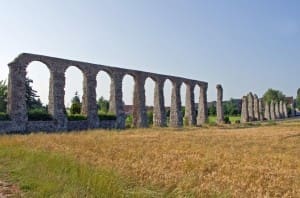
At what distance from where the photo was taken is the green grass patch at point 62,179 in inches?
266

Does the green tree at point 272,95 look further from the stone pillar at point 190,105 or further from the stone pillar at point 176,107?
the stone pillar at point 176,107

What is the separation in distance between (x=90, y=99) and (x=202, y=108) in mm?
18489

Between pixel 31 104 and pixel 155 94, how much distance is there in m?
17.9

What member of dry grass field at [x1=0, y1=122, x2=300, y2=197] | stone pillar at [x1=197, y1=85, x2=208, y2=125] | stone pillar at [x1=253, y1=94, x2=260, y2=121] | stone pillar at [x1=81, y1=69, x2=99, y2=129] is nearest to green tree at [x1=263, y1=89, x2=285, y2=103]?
stone pillar at [x1=253, y1=94, x2=260, y2=121]

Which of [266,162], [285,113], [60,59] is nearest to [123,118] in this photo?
[60,59]

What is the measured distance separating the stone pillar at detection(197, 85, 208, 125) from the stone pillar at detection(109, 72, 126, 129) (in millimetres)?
14416

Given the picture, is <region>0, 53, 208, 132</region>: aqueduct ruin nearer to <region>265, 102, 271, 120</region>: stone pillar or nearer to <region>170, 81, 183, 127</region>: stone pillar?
<region>170, 81, 183, 127</region>: stone pillar

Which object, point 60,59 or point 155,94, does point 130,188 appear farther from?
point 155,94

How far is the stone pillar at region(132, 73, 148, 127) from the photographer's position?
38406 millimetres

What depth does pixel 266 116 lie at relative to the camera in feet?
251

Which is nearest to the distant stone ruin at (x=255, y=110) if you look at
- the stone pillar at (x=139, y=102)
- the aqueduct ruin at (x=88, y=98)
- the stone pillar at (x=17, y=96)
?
the aqueduct ruin at (x=88, y=98)

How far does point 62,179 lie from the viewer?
7.75 m

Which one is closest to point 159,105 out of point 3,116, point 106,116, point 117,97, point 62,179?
point 117,97

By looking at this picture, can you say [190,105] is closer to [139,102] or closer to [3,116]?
[139,102]
